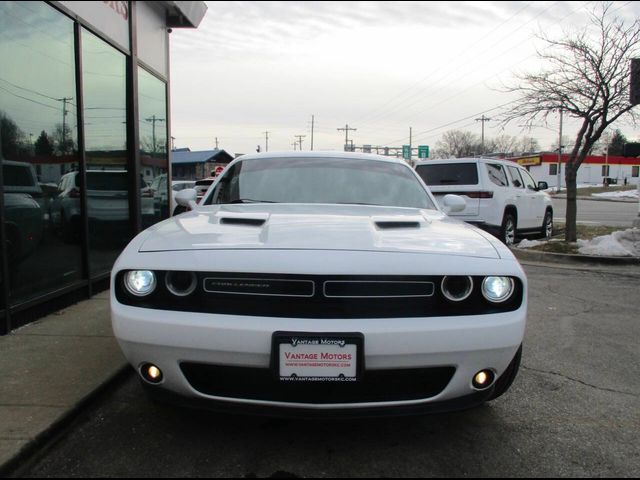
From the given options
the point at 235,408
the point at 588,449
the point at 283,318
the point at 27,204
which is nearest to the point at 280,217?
the point at 283,318

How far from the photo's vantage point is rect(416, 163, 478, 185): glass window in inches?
391

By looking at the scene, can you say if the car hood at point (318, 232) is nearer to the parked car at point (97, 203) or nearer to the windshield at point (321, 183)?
the windshield at point (321, 183)

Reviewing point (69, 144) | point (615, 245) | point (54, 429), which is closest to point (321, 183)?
point (54, 429)

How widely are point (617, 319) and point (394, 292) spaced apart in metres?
3.97

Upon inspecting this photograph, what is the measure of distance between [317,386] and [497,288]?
949 mm

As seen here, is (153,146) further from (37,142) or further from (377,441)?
(377,441)

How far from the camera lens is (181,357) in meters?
2.32

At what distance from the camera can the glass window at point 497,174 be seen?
10.0 meters

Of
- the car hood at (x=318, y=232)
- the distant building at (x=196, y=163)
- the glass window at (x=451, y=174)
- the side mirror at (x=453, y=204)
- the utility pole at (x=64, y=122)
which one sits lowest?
the car hood at (x=318, y=232)

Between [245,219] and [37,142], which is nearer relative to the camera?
[245,219]

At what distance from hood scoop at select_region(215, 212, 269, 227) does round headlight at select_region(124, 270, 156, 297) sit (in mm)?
592

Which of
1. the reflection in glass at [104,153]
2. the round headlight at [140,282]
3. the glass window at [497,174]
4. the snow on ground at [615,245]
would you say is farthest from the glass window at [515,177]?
the round headlight at [140,282]

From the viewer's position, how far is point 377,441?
2.67m

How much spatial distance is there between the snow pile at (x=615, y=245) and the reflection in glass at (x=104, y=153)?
24.4 feet
